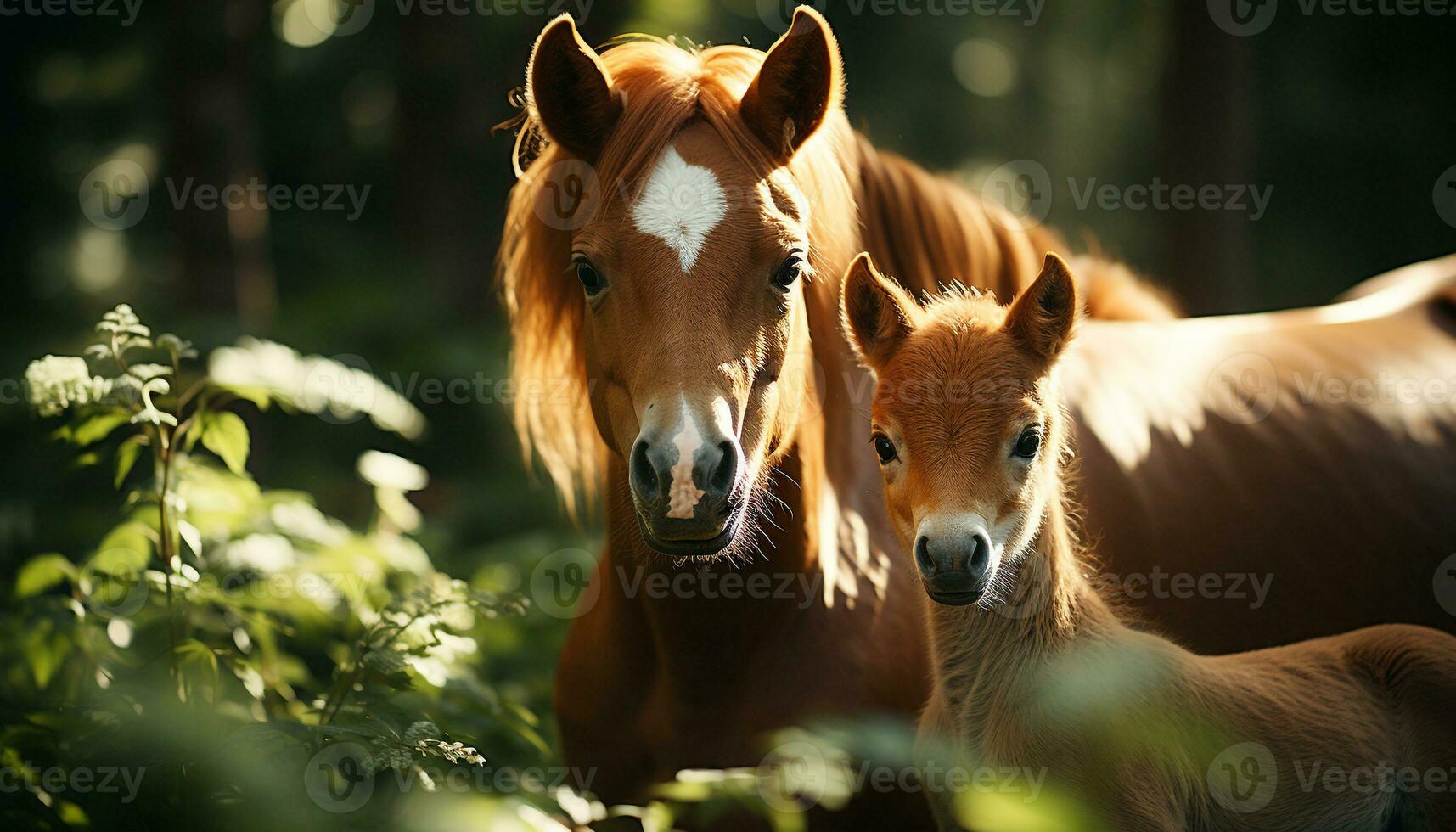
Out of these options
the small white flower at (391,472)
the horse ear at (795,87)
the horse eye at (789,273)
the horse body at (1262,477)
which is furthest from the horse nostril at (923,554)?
the small white flower at (391,472)

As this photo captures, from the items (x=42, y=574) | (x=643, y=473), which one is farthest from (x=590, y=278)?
(x=42, y=574)

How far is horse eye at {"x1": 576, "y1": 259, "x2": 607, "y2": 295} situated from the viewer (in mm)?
2699

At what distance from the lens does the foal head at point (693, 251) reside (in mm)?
2391

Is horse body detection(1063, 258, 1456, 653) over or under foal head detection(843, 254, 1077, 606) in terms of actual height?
under

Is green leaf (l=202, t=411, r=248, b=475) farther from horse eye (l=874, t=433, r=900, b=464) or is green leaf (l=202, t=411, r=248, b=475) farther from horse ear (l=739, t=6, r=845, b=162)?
horse eye (l=874, t=433, r=900, b=464)

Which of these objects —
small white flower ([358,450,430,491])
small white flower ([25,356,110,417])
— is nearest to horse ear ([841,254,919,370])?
Result: small white flower ([25,356,110,417])

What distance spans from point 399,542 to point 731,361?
109 inches

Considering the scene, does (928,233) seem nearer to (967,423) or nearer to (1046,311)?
(1046,311)

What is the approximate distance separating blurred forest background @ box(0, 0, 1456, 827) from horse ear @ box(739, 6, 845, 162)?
135cm

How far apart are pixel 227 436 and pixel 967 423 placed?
6.76 feet

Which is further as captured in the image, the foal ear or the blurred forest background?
the blurred forest background

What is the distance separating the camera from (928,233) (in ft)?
12.3

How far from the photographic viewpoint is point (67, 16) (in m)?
7.36

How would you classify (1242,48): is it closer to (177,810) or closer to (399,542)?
(399,542)
